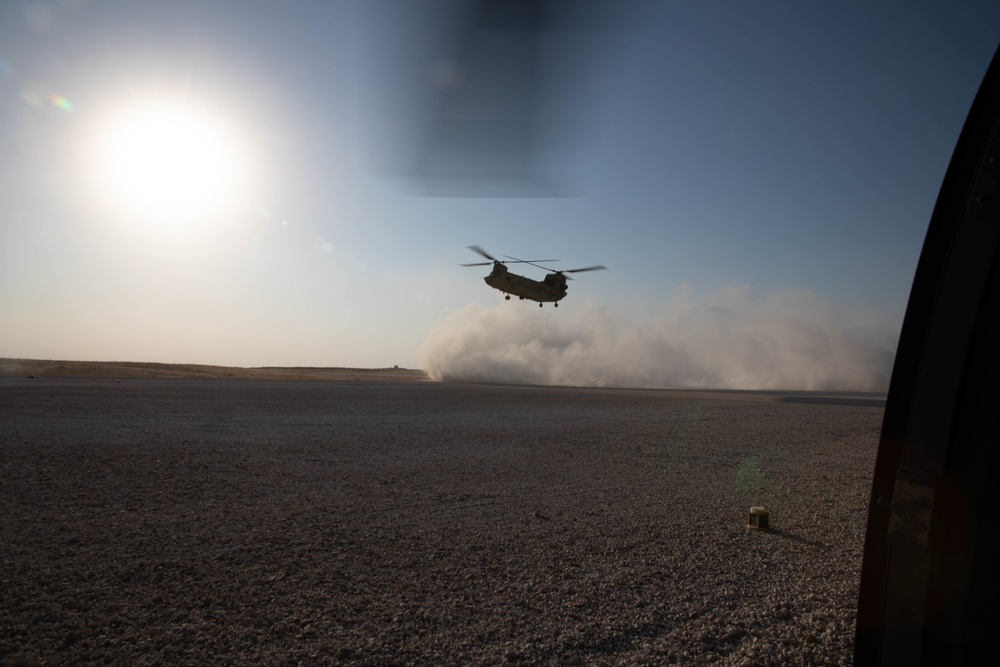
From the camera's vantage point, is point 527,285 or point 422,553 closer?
point 422,553

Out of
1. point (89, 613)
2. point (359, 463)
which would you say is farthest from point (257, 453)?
point (89, 613)

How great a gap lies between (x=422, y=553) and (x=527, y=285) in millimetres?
41891

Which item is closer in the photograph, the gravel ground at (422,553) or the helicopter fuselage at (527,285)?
the gravel ground at (422,553)

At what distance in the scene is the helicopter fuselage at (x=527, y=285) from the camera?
46094 millimetres

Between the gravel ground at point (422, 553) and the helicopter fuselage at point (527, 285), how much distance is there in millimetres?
31070

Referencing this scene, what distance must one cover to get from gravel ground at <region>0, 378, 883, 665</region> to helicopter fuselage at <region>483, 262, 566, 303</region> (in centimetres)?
3107

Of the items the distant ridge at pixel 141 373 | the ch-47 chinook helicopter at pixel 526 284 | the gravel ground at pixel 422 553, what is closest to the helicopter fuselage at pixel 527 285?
the ch-47 chinook helicopter at pixel 526 284

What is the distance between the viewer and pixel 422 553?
720 cm

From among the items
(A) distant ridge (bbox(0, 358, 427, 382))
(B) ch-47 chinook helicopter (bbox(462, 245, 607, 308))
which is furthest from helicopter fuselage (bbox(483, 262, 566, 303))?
(A) distant ridge (bbox(0, 358, 427, 382))

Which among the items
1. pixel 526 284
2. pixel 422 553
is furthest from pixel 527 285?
pixel 422 553

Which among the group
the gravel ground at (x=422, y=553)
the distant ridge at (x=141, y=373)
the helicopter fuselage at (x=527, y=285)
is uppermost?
the helicopter fuselage at (x=527, y=285)

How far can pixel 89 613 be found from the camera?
546 cm

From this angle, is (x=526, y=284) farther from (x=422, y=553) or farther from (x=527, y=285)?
(x=422, y=553)

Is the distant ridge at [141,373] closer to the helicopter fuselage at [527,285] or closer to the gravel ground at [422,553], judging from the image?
the helicopter fuselage at [527,285]
